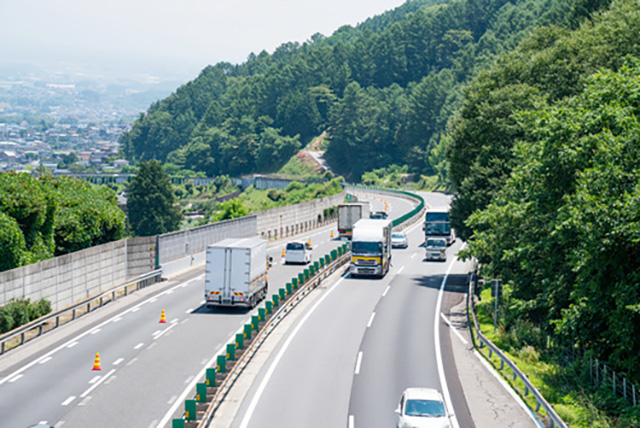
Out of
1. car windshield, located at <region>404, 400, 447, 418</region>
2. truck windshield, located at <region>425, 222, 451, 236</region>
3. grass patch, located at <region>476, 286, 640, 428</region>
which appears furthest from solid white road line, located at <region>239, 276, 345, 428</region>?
truck windshield, located at <region>425, 222, 451, 236</region>

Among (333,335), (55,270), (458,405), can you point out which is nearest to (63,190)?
(55,270)

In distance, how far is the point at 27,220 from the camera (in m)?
41.1

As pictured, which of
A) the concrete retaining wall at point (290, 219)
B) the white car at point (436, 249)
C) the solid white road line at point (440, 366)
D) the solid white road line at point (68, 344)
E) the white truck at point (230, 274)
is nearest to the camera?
the solid white road line at point (440, 366)

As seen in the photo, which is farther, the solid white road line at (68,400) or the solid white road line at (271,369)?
the solid white road line at (68,400)

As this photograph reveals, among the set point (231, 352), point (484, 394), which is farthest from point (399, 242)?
point (231, 352)

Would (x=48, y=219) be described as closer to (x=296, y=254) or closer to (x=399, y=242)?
(x=296, y=254)

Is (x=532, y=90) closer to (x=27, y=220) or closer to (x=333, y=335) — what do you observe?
(x=333, y=335)

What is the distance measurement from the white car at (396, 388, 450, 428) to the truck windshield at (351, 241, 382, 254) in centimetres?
2849

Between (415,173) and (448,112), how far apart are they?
18813mm

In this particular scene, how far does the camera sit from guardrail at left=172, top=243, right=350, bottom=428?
70.7ft

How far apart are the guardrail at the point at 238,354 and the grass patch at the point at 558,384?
31.1 feet

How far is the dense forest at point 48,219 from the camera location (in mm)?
38250

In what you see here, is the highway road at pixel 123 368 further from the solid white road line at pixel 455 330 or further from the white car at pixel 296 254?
the white car at pixel 296 254

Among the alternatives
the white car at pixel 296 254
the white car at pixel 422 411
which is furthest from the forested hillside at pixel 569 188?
the white car at pixel 296 254
